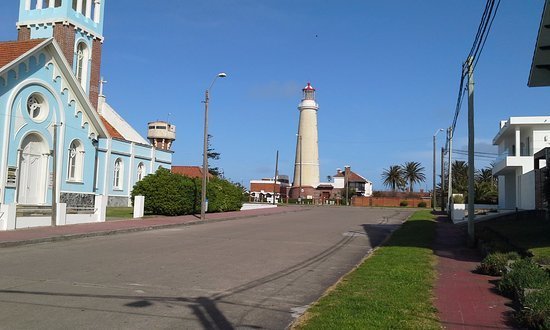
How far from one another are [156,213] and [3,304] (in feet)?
82.8

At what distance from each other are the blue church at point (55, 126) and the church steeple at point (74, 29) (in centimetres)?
6

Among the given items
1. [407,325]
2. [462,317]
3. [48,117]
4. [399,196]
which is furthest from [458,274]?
[399,196]

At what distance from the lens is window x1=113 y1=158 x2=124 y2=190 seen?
39438 millimetres

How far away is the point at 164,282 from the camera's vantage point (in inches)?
389

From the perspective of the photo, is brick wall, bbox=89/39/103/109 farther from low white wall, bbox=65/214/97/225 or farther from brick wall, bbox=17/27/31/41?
low white wall, bbox=65/214/97/225

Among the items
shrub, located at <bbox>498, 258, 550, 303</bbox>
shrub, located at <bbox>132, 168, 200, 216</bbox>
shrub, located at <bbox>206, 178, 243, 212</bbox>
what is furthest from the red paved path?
shrub, located at <bbox>206, 178, 243, 212</bbox>

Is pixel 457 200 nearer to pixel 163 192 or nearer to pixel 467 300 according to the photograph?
pixel 163 192

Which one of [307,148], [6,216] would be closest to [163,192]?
[6,216]

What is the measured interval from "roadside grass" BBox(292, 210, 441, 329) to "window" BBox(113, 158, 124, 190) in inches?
1172

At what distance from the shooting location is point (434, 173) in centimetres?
5506

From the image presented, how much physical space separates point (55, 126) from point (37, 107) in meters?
4.07

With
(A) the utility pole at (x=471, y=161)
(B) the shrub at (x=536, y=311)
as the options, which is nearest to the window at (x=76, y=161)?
(A) the utility pole at (x=471, y=161)

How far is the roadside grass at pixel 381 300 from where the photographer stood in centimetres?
657

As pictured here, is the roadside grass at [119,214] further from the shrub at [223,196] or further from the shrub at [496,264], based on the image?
the shrub at [496,264]
